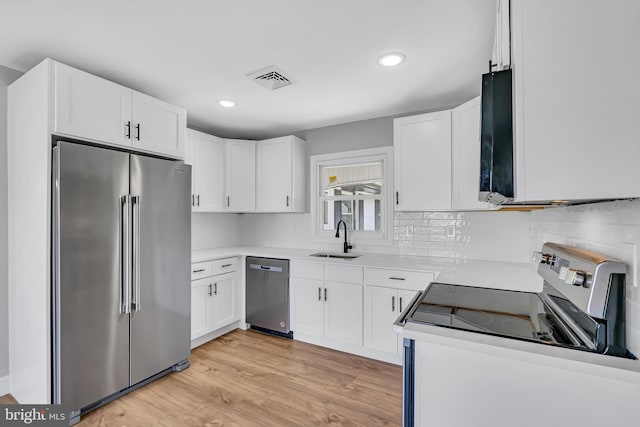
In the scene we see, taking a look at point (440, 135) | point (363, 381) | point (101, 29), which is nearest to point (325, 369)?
point (363, 381)

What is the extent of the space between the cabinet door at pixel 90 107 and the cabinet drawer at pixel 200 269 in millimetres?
1244

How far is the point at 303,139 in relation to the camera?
3857 millimetres

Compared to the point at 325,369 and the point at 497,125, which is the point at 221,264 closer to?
the point at 325,369

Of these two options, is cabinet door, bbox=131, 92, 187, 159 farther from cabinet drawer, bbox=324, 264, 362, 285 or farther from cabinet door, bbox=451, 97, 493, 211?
cabinet door, bbox=451, 97, 493, 211

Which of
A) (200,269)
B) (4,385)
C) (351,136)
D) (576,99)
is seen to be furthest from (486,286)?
(4,385)

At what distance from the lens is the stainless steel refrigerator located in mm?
1851

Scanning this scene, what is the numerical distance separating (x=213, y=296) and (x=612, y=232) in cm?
306

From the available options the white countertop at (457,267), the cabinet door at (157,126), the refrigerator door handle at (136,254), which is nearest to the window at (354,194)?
the white countertop at (457,267)

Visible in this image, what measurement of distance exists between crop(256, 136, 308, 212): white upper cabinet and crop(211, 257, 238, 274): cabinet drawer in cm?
75

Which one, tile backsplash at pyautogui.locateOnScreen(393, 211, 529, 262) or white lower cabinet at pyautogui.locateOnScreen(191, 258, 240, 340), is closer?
tile backsplash at pyautogui.locateOnScreen(393, 211, 529, 262)

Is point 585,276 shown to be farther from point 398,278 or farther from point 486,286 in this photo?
point 398,278

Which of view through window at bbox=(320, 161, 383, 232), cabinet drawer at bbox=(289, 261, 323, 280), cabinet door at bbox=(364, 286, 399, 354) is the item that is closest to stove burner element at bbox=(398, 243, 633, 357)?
cabinet door at bbox=(364, 286, 399, 354)

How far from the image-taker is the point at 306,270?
310cm

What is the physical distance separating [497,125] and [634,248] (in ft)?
1.67
